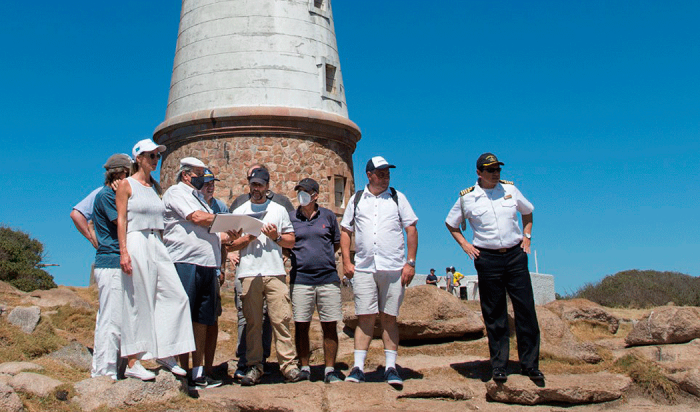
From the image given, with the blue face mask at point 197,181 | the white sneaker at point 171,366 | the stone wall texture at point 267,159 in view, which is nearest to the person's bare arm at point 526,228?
the blue face mask at point 197,181

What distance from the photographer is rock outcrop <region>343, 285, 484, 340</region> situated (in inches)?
315

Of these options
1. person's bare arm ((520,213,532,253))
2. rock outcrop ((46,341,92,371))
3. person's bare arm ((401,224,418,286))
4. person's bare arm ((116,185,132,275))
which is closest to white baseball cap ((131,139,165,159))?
person's bare arm ((116,185,132,275))

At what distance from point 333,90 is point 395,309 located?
8784 millimetres

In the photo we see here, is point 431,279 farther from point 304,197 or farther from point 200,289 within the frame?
point 200,289

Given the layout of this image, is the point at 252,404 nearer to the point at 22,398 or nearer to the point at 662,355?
the point at 22,398

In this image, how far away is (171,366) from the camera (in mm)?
5512

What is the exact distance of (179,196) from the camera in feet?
19.6

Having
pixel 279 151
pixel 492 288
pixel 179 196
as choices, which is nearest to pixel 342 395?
pixel 492 288

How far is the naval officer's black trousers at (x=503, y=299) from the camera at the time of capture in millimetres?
6246

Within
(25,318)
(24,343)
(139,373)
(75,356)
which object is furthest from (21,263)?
(139,373)

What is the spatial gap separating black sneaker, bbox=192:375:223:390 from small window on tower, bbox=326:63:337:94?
911 cm

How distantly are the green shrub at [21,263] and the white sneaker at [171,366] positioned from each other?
35.2ft

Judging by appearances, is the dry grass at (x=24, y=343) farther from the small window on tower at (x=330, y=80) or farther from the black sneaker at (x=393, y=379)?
the small window on tower at (x=330, y=80)

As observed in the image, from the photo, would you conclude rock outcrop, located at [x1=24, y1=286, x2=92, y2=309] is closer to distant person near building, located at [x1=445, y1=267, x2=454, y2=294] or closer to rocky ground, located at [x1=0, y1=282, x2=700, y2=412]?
rocky ground, located at [x1=0, y1=282, x2=700, y2=412]
